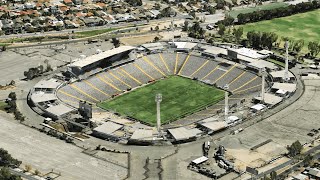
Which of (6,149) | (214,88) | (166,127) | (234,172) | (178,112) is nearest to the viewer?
(234,172)

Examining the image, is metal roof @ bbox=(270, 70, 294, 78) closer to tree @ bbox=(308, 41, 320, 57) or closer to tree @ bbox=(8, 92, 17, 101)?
tree @ bbox=(308, 41, 320, 57)

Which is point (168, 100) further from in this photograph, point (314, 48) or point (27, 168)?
point (314, 48)

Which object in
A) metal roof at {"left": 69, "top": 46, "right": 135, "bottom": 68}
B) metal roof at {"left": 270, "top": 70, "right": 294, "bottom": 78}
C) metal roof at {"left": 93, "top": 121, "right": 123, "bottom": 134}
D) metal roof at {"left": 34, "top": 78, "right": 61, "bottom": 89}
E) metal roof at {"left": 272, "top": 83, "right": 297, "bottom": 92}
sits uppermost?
metal roof at {"left": 69, "top": 46, "right": 135, "bottom": 68}

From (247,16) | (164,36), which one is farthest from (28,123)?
(247,16)

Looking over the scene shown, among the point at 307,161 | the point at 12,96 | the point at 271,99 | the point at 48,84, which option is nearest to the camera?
the point at 307,161

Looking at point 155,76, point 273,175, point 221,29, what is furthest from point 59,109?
point 221,29

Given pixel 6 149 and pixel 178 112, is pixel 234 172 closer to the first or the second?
pixel 178 112

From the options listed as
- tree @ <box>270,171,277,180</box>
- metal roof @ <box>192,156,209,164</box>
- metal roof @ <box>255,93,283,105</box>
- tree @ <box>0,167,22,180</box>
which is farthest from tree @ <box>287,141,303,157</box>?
tree @ <box>0,167,22,180</box>
